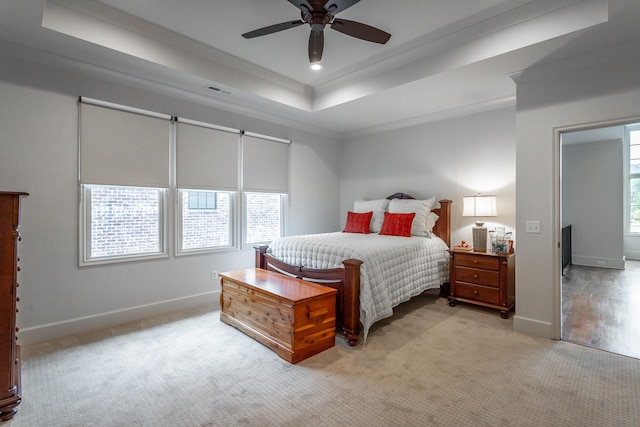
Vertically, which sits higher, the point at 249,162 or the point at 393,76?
the point at 393,76

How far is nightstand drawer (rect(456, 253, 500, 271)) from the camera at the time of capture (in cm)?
347

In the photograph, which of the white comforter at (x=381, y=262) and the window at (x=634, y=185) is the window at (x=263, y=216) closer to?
the white comforter at (x=381, y=262)

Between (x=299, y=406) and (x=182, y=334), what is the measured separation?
1617mm

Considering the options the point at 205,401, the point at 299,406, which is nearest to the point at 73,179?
the point at 205,401

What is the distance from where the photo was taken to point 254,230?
177 inches

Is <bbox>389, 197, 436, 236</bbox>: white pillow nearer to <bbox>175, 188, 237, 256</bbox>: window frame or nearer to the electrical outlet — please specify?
the electrical outlet

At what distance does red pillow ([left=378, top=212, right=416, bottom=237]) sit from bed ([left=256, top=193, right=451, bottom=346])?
182 millimetres

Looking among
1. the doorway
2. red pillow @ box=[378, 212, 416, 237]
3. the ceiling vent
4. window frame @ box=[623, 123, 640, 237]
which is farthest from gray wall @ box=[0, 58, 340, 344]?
window frame @ box=[623, 123, 640, 237]

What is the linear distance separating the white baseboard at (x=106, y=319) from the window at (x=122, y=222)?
0.58 meters

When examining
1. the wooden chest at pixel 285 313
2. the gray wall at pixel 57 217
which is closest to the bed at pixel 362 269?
the wooden chest at pixel 285 313

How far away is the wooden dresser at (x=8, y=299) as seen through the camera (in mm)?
1815

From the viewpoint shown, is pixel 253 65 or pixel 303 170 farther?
pixel 303 170

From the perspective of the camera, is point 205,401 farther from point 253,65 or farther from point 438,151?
point 438,151

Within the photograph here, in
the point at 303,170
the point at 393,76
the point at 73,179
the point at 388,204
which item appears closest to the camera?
the point at 73,179
